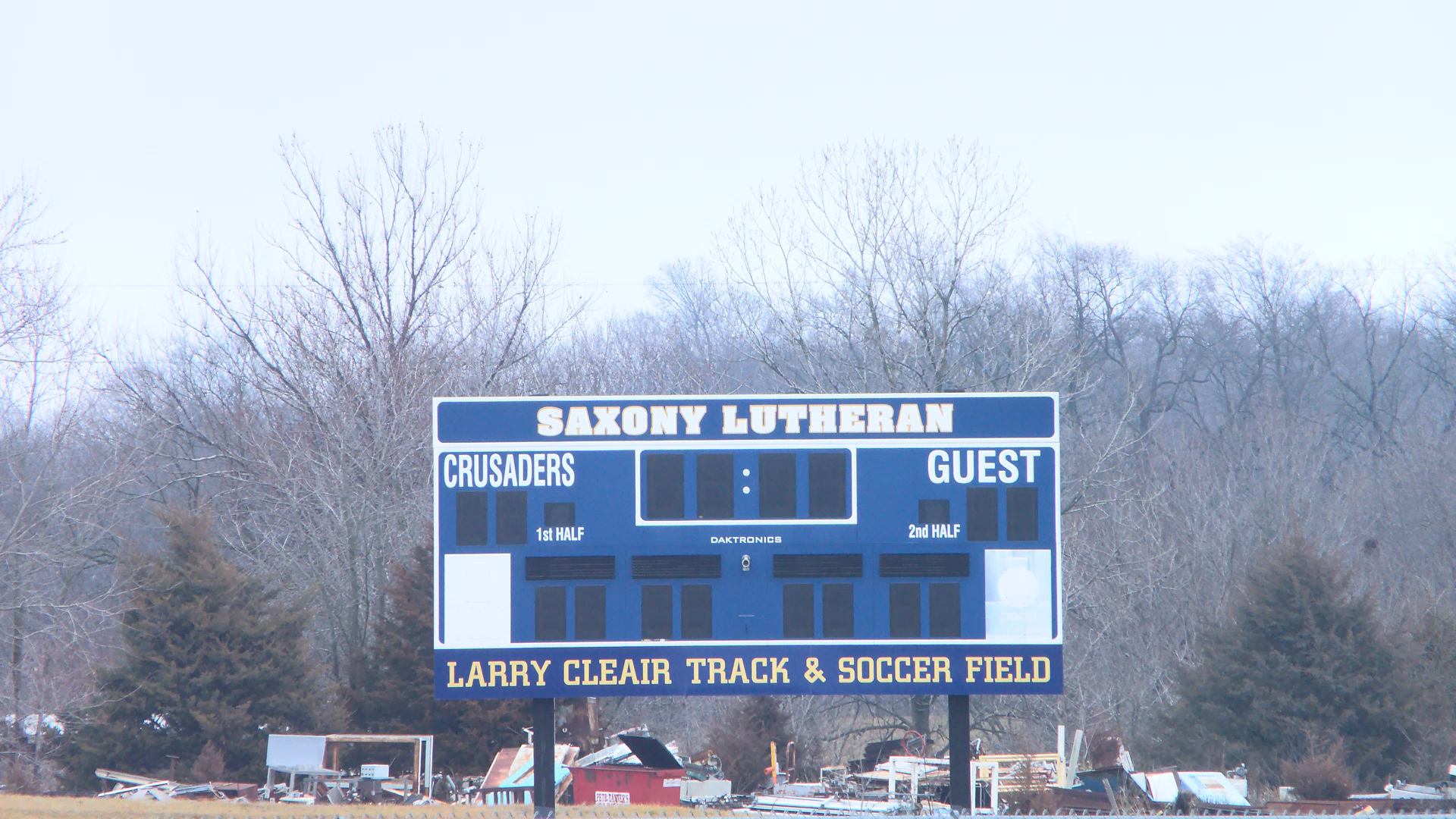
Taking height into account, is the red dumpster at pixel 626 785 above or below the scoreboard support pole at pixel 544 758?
below

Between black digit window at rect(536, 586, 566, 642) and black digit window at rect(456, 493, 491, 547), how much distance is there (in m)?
0.81

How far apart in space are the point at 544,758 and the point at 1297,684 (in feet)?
44.0

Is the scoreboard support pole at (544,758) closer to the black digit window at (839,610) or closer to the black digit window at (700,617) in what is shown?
the black digit window at (700,617)

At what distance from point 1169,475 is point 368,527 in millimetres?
23131

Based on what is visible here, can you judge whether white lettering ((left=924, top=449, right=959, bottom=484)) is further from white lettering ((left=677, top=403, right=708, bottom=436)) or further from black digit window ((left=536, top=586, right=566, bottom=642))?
black digit window ((left=536, top=586, right=566, bottom=642))

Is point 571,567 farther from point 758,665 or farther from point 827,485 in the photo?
point 827,485

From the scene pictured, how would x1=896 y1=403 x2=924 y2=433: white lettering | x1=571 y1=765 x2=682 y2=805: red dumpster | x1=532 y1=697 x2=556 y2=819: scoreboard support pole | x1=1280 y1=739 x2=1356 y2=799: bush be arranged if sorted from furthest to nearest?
x1=571 y1=765 x2=682 y2=805: red dumpster, x1=1280 y1=739 x2=1356 y2=799: bush, x1=532 y1=697 x2=556 y2=819: scoreboard support pole, x1=896 y1=403 x2=924 y2=433: white lettering

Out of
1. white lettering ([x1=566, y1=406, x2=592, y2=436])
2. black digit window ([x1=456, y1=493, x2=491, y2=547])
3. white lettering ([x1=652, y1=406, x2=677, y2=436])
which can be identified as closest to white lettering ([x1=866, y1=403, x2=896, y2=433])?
white lettering ([x1=652, y1=406, x2=677, y2=436])

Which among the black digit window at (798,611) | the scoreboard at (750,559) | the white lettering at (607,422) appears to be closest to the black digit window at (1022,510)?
the scoreboard at (750,559)

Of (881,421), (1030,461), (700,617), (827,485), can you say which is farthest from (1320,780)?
(700,617)

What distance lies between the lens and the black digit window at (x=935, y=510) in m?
13.6

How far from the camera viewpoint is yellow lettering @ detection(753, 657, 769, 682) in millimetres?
13570

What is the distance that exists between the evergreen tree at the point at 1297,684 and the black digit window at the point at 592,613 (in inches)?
488

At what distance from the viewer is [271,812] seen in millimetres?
15219
